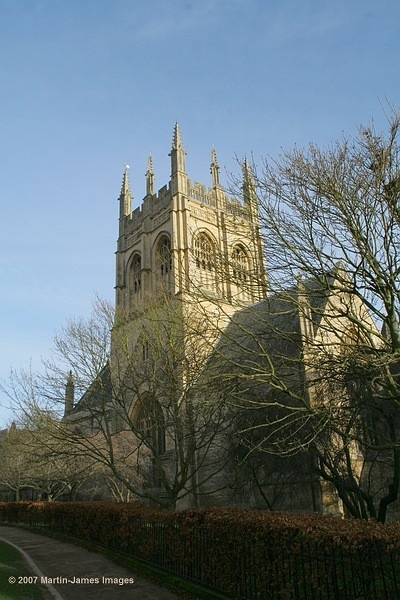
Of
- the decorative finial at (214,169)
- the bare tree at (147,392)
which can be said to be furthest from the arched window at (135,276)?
the bare tree at (147,392)

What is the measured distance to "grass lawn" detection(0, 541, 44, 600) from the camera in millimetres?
8125

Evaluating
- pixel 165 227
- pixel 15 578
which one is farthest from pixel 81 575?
pixel 165 227

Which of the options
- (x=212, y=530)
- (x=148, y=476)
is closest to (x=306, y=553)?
(x=212, y=530)

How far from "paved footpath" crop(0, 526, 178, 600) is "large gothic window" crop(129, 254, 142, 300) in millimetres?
26244

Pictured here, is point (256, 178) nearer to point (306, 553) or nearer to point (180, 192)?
point (306, 553)

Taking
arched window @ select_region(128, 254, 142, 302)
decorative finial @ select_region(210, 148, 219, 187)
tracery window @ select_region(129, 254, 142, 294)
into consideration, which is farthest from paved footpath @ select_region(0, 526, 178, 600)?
decorative finial @ select_region(210, 148, 219, 187)

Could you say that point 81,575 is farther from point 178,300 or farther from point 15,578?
point 178,300

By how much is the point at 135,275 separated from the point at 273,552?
35.2 metres

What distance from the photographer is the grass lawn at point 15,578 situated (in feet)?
26.7

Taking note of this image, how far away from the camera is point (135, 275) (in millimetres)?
41125

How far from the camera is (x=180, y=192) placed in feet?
122

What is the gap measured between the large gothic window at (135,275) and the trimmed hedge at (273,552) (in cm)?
2885

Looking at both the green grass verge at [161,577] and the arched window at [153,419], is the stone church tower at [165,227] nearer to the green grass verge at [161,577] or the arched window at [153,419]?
the arched window at [153,419]

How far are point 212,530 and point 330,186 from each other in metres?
6.66
